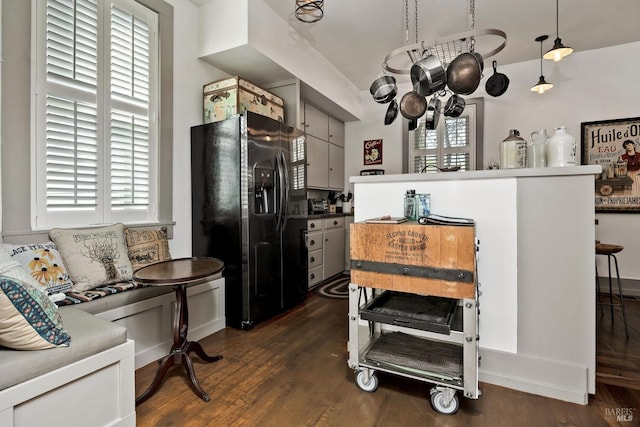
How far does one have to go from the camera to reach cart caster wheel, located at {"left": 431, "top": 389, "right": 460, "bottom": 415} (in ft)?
5.18

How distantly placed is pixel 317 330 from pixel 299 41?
298 centimetres

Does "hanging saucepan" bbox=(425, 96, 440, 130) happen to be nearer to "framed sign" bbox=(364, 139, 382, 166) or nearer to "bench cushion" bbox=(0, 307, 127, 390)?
"framed sign" bbox=(364, 139, 382, 166)

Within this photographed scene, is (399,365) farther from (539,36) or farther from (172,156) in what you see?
(539,36)

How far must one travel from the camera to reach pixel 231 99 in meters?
2.81

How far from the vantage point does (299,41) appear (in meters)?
3.45

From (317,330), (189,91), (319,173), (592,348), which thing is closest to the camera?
(592,348)

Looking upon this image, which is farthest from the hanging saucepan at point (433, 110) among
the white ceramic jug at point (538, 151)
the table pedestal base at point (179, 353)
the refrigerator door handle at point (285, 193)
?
the table pedestal base at point (179, 353)

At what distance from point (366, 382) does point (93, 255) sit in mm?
1865

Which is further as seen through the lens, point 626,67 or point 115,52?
point 626,67

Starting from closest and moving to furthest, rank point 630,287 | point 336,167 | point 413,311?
point 413,311 → point 630,287 → point 336,167

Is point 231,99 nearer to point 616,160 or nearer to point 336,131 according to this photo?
point 336,131

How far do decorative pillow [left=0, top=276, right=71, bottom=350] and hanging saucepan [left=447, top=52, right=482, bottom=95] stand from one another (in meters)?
2.39

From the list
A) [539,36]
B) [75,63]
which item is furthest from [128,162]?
[539,36]

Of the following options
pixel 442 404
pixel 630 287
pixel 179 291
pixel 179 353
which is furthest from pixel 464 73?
pixel 630 287
